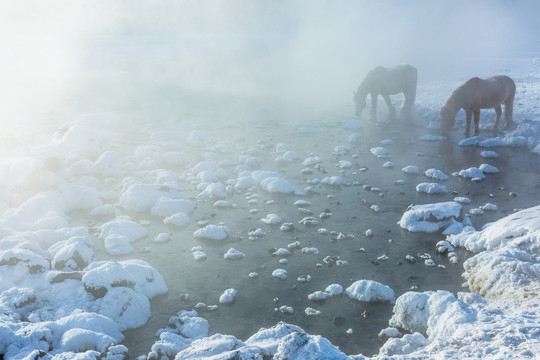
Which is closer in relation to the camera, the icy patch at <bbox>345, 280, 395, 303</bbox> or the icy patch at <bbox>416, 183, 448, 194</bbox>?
the icy patch at <bbox>345, 280, 395, 303</bbox>

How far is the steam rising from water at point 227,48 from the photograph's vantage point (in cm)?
2661

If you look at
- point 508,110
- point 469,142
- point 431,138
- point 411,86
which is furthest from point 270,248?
point 411,86

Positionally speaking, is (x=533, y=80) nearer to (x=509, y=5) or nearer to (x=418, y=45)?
(x=418, y=45)

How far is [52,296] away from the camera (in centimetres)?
694

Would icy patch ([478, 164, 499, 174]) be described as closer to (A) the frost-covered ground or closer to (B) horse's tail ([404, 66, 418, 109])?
(A) the frost-covered ground

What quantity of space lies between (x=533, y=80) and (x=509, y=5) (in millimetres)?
41243

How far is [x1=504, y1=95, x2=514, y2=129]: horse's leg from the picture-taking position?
15.8m

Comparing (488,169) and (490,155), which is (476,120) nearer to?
(490,155)

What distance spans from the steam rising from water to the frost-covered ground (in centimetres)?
908

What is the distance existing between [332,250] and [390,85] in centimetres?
1304

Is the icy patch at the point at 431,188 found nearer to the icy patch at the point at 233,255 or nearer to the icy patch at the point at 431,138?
the icy patch at the point at 431,138

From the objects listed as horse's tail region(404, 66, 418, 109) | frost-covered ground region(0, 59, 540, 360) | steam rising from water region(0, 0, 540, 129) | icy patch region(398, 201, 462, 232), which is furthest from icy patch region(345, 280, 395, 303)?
steam rising from water region(0, 0, 540, 129)

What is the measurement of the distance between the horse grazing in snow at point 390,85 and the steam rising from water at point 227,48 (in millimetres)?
2493

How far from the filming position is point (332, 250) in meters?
8.52
